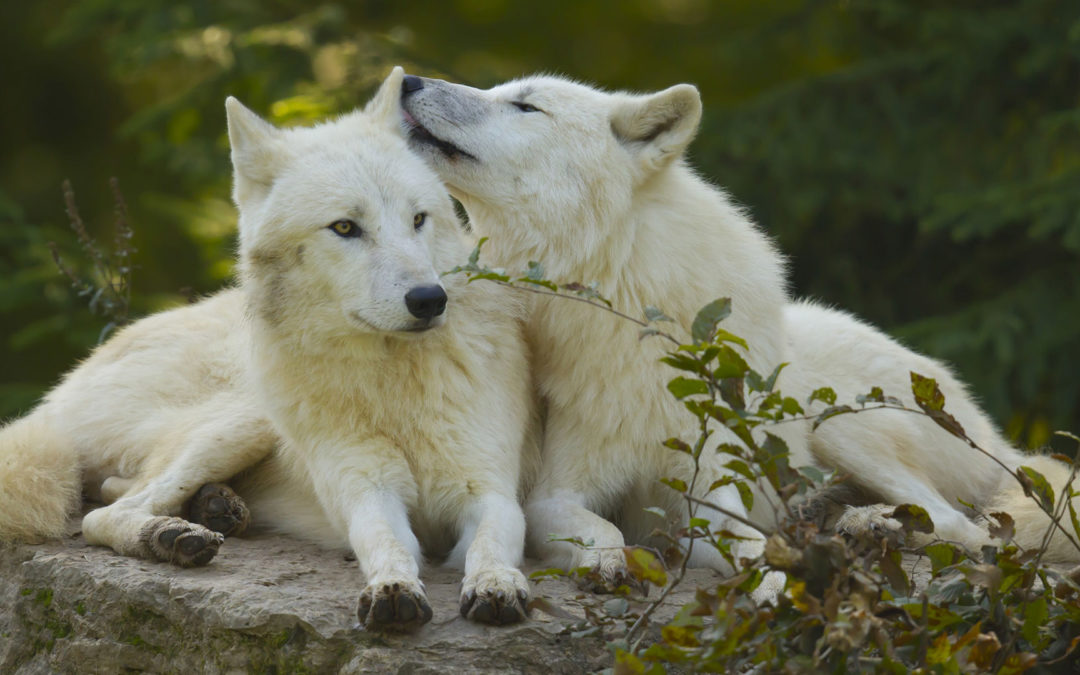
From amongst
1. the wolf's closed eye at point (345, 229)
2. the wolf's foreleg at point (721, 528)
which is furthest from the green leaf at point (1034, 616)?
the wolf's closed eye at point (345, 229)

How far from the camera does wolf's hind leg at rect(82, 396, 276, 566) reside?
3914 millimetres

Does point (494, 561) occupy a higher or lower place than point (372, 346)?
lower

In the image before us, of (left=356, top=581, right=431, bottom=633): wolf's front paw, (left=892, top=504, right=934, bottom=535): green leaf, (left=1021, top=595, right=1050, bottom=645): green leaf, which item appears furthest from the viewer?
(left=356, top=581, right=431, bottom=633): wolf's front paw

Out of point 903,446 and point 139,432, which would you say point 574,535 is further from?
point 139,432

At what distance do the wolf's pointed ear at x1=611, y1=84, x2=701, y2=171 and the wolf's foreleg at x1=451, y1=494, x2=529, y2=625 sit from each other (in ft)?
4.79

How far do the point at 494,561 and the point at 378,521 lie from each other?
44 centimetres

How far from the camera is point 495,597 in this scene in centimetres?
331

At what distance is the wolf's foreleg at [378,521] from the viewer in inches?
128

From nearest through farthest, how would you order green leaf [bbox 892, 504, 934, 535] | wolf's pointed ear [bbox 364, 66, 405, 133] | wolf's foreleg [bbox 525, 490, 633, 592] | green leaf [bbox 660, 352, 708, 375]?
green leaf [bbox 660, 352, 708, 375], green leaf [bbox 892, 504, 934, 535], wolf's foreleg [bbox 525, 490, 633, 592], wolf's pointed ear [bbox 364, 66, 405, 133]

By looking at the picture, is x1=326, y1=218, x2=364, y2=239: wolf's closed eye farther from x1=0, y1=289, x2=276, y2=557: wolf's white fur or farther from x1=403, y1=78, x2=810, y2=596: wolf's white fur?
x1=0, y1=289, x2=276, y2=557: wolf's white fur

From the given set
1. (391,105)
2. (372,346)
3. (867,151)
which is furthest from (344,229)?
(867,151)

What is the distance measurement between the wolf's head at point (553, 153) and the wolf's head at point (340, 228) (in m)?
0.24

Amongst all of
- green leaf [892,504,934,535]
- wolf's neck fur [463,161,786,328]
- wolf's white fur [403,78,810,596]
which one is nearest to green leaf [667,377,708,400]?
green leaf [892,504,934,535]

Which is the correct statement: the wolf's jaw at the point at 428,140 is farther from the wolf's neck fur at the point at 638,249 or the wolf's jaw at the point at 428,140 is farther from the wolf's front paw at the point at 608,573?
the wolf's front paw at the point at 608,573
